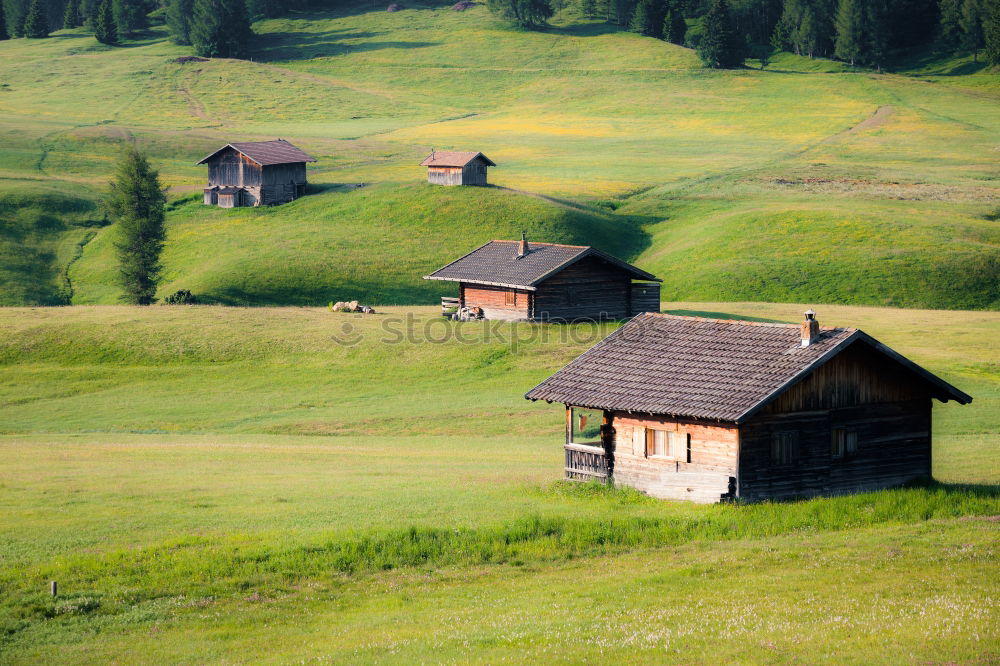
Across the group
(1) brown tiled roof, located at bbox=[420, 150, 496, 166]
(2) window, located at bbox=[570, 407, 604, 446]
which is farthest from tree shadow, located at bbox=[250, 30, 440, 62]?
(2) window, located at bbox=[570, 407, 604, 446]


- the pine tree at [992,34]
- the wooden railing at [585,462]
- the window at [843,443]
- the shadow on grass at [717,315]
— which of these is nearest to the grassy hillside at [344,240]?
the shadow on grass at [717,315]

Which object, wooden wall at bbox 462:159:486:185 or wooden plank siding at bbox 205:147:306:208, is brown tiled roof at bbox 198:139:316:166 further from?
wooden wall at bbox 462:159:486:185

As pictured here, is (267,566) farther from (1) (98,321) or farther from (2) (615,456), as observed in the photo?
(1) (98,321)

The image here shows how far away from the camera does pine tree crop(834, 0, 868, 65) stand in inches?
6767

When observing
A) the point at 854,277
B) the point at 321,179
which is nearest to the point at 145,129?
the point at 321,179

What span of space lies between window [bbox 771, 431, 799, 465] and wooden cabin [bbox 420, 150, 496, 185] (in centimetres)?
6785

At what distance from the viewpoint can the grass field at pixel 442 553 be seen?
19.2 metres

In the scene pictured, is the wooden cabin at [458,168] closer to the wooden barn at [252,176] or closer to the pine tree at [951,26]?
the wooden barn at [252,176]

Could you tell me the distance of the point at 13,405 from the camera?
49.4 metres

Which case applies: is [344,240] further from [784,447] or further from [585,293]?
[784,447]

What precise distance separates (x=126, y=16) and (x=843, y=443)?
185 metres

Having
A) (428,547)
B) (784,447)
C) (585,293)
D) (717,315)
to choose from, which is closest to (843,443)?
(784,447)

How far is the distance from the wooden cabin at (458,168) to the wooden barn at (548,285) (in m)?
28.1

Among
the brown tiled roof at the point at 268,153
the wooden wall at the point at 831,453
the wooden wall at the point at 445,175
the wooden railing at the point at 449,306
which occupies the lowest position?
the wooden railing at the point at 449,306
